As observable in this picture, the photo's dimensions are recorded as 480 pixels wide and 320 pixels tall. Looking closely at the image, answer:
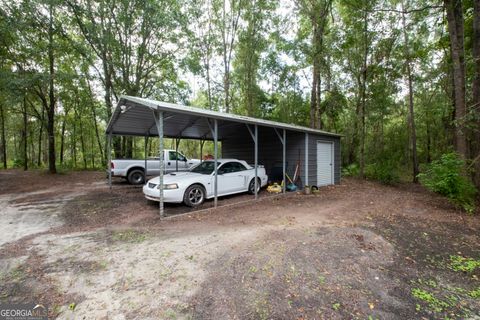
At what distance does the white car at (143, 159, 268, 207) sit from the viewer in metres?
5.57

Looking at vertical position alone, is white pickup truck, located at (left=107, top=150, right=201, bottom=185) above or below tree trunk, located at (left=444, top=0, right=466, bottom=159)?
below

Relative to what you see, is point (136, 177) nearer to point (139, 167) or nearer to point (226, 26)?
point (139, 167)

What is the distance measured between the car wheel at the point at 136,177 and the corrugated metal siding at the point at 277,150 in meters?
4.65

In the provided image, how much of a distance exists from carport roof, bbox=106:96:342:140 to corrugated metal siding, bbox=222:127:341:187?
526 mm

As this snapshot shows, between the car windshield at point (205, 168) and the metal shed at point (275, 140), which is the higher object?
the metal shed at point (275, 140)

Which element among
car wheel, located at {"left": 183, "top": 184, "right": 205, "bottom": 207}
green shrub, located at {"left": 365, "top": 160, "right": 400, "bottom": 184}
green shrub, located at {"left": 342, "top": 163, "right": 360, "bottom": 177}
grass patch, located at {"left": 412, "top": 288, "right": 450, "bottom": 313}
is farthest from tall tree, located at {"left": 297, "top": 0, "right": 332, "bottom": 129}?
grass patch, located at {"left": 412, "top": 288, "right": 450, "bottom": 313}

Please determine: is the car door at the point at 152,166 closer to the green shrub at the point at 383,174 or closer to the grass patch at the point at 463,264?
the grass patch at the point at 463,264

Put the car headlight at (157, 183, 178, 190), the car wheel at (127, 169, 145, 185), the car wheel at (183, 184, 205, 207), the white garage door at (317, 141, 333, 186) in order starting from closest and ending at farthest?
the car headlight at (157, 183, 178, 190) → the car wheel at (183, 184, 205, 207) → the white garage door at (317, 141, 333, 186) → the car wheel at (127, 169, 145, 185)

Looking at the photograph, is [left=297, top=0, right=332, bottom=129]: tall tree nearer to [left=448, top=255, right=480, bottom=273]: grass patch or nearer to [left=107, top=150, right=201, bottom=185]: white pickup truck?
[left=107, top=150, right=201, bottom=185]: white pickup truck

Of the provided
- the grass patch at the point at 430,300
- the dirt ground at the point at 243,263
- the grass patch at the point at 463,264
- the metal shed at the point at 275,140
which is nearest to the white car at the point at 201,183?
the dirt ground at the point at 243,263

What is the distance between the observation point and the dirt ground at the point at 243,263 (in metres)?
2.12

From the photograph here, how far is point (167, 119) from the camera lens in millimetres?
7535

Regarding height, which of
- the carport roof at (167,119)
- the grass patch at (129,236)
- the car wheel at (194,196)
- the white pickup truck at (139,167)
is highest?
the carport roof at (167,119)

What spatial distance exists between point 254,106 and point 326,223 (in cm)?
1274
